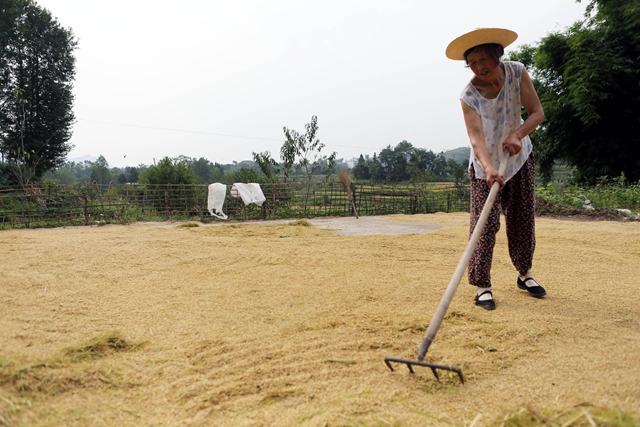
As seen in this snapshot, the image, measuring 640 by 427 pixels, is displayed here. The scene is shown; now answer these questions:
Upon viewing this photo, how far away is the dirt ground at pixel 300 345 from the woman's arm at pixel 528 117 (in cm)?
80

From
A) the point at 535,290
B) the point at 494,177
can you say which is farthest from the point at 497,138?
the point at 535,290

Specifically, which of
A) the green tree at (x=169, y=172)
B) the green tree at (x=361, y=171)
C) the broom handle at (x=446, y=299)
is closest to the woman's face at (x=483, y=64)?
the broom handle at (x=446, y=299)

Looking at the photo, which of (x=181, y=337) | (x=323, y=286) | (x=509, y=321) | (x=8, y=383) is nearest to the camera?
(x=8, y=383)

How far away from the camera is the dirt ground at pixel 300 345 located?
3.67 ft

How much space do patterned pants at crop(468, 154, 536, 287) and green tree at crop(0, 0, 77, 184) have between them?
15006 millimetres

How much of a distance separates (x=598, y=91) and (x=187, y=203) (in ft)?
36.8

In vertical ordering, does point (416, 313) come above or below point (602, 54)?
below

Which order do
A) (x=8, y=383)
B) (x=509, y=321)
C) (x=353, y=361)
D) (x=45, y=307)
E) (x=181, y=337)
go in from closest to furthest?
(x=8, y=383) → (x=353, y=361) → (x=181, y=337) → (x=509, y=321) → (x=45, y=307)

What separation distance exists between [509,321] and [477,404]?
794 mm

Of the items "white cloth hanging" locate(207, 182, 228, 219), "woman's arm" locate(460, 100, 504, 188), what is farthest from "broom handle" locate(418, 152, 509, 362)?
"white cloth hanging" locate(207, 182, 228, 219)

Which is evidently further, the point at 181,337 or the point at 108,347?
the point at 181,337

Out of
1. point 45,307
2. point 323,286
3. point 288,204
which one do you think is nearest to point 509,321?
point 323,286

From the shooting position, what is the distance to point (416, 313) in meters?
1.94

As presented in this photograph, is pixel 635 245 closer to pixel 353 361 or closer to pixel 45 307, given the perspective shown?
pixel 353 361
